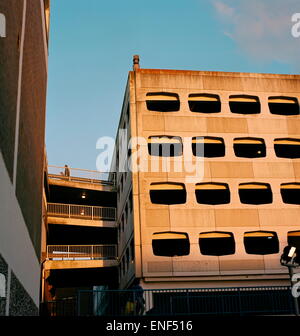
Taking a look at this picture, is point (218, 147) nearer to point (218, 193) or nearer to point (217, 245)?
point (218, 193)

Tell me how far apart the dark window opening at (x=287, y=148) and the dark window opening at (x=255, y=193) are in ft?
12.3

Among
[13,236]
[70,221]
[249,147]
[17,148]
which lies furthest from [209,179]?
[13,236]

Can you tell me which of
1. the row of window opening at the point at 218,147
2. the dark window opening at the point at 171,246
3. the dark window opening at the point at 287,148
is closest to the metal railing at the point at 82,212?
the dark window opening at the point at 171,246

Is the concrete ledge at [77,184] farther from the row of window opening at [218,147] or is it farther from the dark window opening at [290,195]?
the dark window opening at [290,195]

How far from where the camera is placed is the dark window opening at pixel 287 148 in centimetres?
Answer: 3501

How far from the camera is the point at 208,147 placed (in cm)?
3531

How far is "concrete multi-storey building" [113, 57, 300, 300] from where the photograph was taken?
3102 centimetres

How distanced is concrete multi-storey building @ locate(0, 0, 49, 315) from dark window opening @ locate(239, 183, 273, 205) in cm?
2197

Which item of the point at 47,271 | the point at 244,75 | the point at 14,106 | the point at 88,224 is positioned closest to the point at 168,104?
the point at 244,75

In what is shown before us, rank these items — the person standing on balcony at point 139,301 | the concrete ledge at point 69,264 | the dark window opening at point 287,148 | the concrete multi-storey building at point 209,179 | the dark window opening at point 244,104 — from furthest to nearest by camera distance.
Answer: the concrete ledge at point 69,264 → the dark window opening at point 244,104 → the dark window opening at point 287,148 → the concrete multi-storey building at point 209,179 → the person standing on balcony at point 139,301

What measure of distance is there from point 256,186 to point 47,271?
17706 mm
